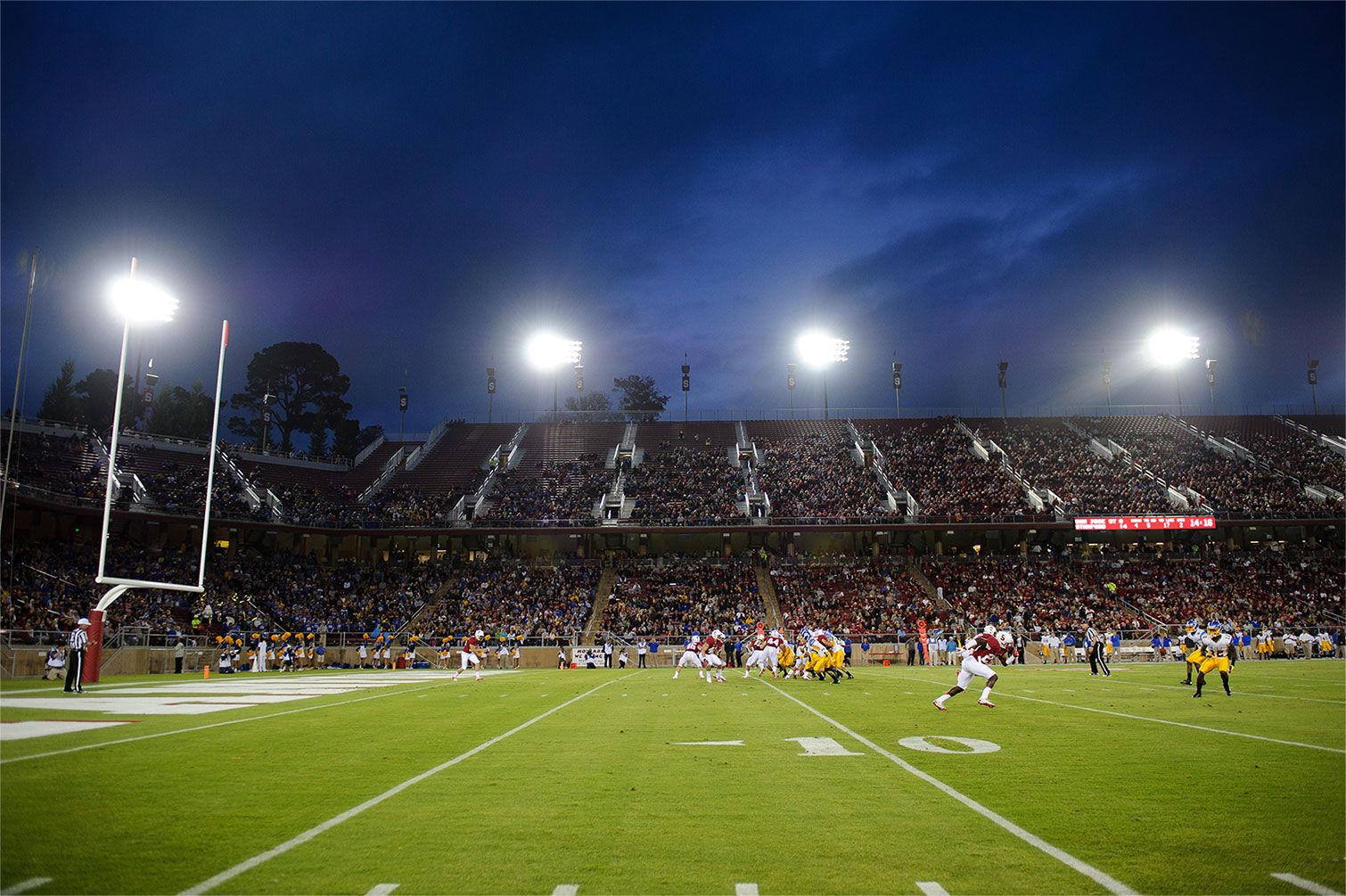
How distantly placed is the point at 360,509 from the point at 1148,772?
52.8 meters

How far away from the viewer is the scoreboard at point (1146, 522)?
4969 cm

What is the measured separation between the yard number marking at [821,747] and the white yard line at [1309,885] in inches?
197

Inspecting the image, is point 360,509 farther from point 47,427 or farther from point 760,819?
point 760,819

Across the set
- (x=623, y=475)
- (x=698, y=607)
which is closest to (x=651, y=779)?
(x=698, y=607)

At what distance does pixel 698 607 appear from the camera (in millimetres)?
45062

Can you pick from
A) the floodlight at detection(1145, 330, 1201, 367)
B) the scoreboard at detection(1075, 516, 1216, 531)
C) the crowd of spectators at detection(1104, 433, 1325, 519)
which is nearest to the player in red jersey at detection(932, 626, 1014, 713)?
the scoreboard at detection(1075, 516, 1216, 531)

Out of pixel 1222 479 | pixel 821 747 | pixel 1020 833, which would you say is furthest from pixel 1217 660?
pixel 1222 479

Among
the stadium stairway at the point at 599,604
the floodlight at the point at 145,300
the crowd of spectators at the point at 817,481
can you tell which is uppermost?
the floodlight at the point at 145,300

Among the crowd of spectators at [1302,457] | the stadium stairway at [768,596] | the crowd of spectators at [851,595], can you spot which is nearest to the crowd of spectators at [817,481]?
the crowd of spectators at [851,595]

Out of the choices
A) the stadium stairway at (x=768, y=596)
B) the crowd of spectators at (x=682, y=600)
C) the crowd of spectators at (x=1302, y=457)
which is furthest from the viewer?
the crowd of spectators at (x=1302, y=457)

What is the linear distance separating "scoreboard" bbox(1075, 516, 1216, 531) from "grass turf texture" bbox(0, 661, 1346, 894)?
129 ft

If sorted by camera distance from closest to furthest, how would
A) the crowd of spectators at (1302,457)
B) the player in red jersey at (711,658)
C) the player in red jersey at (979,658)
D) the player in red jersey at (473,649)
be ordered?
1. the player in red jersey at (979,658)
2. the player in red jersey at (711,658)
3. the player in red jersey at (473,649)
4. the crowd of spectators at (1302,457)

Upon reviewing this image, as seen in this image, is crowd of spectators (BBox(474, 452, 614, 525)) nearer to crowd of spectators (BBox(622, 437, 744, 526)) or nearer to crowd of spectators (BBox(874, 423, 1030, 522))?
crowd of spectators (BBox(622, 437, 744, 526))

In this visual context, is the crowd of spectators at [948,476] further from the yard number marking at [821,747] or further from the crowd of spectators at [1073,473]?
the yard number marking at [821,747]
